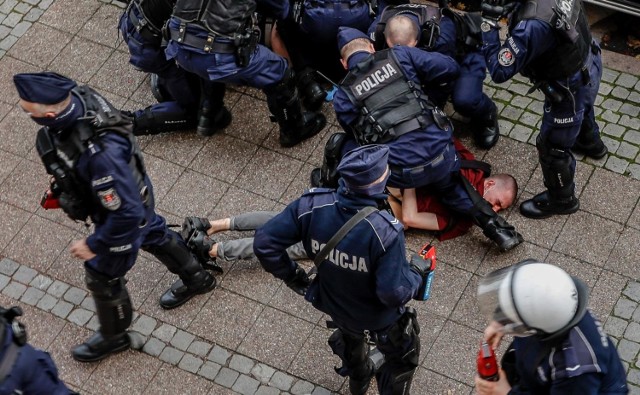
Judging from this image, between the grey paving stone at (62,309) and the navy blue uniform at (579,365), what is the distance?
366 centimetres

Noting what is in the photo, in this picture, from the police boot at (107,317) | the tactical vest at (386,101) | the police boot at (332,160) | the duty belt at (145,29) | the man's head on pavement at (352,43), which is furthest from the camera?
the duty belt at (145,29)

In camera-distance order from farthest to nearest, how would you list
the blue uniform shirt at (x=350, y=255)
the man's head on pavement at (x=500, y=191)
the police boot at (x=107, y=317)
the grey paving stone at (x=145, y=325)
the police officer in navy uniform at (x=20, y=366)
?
the man's head on pavement at (x=500, y=191) < the grey paving stone at (x=145, y=325) < the police boot at (x=107, y=317) < the blue uniform shirt at (x=350, y=255) < the police officer in navy uniform at (x=20, y=366)

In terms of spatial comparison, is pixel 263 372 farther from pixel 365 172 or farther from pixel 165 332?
pixel 365 172

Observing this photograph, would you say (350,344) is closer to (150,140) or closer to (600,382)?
(600,382)

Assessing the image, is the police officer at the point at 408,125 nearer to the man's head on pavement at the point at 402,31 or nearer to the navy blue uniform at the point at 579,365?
the man's head on pavement at the point at 402,31

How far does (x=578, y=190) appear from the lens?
7863 mm

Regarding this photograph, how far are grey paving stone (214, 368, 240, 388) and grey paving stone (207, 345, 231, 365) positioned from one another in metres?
0.07

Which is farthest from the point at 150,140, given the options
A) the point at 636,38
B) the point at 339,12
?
the point at 636,38

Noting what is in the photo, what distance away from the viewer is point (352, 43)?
7.61 metres

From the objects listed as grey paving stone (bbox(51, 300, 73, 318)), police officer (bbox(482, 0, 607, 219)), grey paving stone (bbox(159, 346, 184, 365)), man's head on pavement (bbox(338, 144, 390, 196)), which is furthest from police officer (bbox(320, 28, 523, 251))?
grey paving stone (bbox(51, 300, 73, 318))

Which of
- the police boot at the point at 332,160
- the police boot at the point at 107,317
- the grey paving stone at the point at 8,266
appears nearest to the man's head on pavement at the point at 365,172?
the police boot at the point at 332,160

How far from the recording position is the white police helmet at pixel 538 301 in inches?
181

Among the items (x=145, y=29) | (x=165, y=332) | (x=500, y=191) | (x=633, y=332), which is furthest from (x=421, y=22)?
(x=165, y=332)

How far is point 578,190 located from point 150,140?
3.33 m
